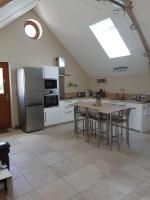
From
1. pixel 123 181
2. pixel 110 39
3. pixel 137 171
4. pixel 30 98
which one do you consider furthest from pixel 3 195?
pixel 110 39

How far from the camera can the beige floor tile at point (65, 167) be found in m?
2.90

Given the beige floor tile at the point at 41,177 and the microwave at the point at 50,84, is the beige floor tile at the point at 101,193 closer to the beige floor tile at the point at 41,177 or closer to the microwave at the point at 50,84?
the beige floor tile at the point at 41,177

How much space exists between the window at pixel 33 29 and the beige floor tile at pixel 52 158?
3.87 meters

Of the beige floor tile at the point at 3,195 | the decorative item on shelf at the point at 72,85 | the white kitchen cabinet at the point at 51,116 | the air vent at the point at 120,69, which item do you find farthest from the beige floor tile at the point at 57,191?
the decorative item on shelf at the point at 72,85

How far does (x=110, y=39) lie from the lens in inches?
207

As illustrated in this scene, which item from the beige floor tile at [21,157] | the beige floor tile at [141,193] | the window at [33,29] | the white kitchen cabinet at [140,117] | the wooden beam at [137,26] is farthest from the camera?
the window at [33,29]

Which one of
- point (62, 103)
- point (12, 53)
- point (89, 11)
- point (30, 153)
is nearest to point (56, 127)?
point (62, 103)

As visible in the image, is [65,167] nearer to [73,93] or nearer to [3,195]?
[3,195]

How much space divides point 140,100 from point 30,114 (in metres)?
3.26

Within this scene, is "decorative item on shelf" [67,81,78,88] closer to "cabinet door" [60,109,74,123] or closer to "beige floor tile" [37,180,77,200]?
"cabinet door" [60,109,74,123]

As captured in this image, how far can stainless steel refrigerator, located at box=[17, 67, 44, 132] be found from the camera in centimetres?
488

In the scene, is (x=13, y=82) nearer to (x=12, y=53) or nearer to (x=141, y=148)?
(x=12, y=53)

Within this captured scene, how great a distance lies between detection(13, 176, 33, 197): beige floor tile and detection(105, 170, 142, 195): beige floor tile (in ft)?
3.91

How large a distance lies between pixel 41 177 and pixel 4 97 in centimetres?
324
